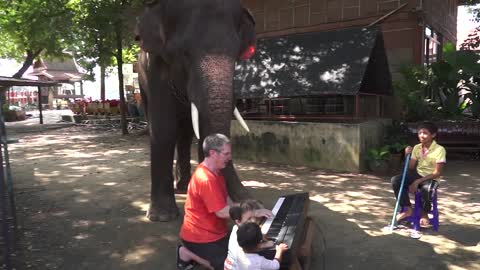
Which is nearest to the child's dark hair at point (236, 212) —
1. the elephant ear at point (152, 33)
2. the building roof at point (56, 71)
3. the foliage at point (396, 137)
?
the elephant ear at point (152, 33)

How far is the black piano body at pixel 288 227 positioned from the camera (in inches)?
128

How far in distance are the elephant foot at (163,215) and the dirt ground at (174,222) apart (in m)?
0.10

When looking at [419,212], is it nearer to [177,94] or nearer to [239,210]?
[239,210]

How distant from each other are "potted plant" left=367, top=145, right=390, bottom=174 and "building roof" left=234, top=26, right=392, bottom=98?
1.34 m

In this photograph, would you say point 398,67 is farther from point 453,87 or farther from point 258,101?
point 258,101

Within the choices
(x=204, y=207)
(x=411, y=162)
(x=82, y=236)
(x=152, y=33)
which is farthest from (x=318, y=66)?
(x=204, y=207)

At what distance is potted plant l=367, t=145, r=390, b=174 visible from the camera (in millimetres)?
8891

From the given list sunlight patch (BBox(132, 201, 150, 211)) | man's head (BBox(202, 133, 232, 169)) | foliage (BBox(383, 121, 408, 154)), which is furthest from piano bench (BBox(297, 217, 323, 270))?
foliage (BBox(383, 121, 408, 154))

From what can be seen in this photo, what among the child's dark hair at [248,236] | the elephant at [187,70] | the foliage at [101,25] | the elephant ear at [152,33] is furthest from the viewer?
the foliage at [101,25]

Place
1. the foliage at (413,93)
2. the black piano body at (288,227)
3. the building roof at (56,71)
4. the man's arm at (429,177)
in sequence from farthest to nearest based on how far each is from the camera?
the building roof at (56,71) → the foliage at (413,93) → the man's arm at (429,177) → the black piano body at (288,227)

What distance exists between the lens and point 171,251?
185 inches

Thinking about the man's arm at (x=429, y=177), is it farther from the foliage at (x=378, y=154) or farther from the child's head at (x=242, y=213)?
the foliage at (x=378, y=154)

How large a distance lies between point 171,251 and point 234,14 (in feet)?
8.59

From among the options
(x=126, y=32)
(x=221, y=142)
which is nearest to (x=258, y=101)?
(x=126, y=32)
